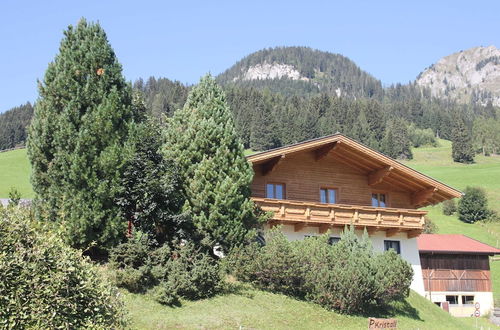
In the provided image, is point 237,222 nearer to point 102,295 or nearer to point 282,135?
point 102,295

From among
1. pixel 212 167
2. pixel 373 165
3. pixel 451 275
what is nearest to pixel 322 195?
pixel 373 165

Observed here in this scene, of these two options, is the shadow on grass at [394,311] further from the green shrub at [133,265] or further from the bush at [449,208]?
the bush at [449,208]

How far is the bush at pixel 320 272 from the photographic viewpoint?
73.8 feet

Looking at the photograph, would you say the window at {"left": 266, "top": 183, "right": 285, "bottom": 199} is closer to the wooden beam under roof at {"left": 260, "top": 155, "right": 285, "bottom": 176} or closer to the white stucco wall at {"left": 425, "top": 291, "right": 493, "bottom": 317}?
the wooden beam under roof at {"left": 260, "top": 155, "right": 285, "bottom": 176}

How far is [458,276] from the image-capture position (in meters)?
42.7

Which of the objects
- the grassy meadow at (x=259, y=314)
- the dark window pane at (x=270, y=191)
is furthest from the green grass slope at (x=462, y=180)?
the dark window pane at (x=270, y=191)

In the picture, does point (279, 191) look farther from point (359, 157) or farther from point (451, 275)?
point (451, 275)

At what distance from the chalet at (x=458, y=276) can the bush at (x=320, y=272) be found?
1943cm

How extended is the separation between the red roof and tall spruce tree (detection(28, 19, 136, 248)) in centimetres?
2669

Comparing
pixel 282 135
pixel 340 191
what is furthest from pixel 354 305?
pixel 282 135

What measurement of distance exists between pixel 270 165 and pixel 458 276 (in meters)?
19.8

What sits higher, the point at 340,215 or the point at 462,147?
the point at 462,147

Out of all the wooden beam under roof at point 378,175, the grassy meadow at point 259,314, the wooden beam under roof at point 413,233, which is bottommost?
the grassy meadow at point 259,314

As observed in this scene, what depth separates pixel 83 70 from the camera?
22.0 meters
